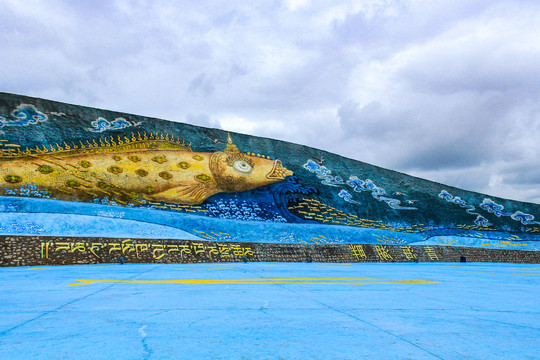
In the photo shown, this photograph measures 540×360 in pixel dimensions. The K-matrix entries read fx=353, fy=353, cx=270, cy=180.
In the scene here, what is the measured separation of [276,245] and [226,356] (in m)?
10.7

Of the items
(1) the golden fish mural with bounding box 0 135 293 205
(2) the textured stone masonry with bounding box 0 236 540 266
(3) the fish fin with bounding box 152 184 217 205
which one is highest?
(1) the golden fish mural with bounding box 0 135 293 205

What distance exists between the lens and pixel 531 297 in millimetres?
4023

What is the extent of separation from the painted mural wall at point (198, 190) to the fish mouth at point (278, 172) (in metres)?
0.07

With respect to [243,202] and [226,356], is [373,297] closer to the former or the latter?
[226,356]

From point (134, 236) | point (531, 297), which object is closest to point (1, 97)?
point (134, 236)

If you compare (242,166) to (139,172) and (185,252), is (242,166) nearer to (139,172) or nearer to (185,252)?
(139,172)

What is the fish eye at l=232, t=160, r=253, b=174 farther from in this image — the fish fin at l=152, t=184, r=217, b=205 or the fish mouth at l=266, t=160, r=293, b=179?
the fish fin at l=152, t=184, r=217, b=205

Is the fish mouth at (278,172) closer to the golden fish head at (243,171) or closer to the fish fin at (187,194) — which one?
the golden fish head at (243,171)

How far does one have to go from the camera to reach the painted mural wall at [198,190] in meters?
11.4

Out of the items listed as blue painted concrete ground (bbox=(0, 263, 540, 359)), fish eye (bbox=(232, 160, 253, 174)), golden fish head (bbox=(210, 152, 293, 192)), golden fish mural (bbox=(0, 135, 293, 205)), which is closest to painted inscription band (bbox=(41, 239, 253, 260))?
golden fish mural (bbox=(0, 135, 293, 205))

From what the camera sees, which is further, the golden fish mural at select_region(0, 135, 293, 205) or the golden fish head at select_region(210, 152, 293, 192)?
the golden fish head at select_region(210, 152, 293, 192)

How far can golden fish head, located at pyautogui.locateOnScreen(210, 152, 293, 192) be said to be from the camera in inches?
598

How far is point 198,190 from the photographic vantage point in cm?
1419

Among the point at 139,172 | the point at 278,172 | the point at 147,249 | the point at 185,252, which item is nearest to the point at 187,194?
the point at 139,172
